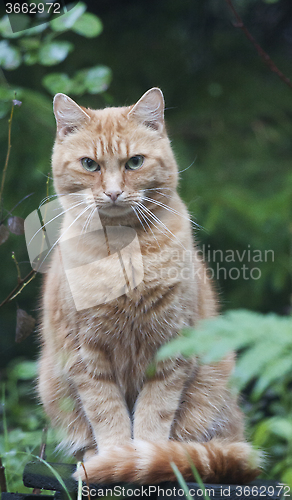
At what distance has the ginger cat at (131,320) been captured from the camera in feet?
4.62

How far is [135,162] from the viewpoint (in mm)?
1450

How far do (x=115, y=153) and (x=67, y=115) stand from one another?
195 millimetres

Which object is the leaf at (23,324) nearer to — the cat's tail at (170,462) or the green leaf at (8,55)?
the cat's tail at (170,462)

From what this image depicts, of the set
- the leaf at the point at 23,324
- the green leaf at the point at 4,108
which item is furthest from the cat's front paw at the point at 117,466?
the green leaf at the point at 4,108

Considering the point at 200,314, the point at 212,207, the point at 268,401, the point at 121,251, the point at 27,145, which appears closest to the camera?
the point at 121,251

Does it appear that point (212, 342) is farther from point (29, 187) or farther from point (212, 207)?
point (212, 207)

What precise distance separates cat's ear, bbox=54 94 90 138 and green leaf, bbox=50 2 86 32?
23.5 inches

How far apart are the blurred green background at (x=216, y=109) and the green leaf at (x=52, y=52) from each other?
2.44ft

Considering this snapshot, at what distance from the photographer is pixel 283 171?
3.21 m

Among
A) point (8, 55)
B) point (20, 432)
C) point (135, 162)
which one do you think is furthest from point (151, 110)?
point (20, 432)

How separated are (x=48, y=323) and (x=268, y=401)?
2.00 meters

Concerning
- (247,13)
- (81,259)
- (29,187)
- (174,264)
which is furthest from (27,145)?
(247,13)

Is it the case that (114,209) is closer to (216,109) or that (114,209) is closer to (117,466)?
(117,466)

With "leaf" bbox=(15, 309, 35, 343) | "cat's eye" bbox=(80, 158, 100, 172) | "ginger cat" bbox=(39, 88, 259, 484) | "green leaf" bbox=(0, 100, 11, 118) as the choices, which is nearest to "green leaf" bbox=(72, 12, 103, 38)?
"green leaf" bbox=(0, 100, 11, 118)
